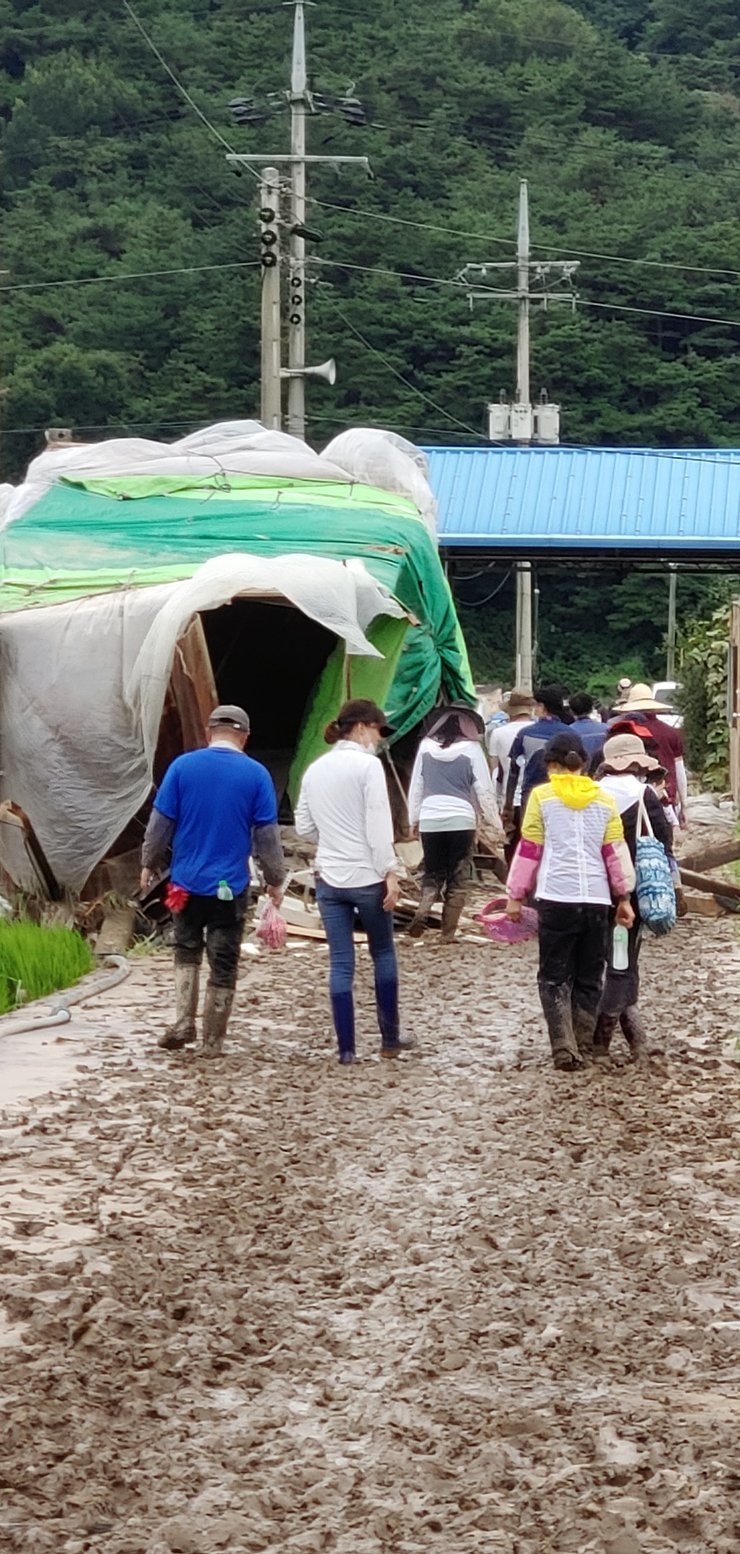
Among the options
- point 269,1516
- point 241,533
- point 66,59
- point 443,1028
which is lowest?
point 443,1028

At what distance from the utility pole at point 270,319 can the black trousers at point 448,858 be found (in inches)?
455

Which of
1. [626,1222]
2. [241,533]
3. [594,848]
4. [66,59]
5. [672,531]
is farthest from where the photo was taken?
[66,59]

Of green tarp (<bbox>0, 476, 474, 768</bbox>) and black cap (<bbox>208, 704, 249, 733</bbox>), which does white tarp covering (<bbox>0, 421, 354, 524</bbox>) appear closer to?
green tarp (<bbox>0, 476, 474, 768</bbox>)

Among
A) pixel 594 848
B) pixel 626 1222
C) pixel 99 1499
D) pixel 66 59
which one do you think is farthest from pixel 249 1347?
pixel 66 59

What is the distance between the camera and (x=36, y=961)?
13.9 meters

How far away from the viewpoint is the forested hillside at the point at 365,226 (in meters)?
65.6

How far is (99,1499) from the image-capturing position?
504 cm

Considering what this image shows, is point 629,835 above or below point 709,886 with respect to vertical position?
above

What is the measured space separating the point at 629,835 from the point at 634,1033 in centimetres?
100

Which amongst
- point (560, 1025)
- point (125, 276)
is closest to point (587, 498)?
point (560, 1025)

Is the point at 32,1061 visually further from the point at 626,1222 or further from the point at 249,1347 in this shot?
the point at 249,1347

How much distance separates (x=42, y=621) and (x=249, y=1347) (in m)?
11.7

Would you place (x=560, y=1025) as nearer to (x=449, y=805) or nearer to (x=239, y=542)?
(x=449, y=805)

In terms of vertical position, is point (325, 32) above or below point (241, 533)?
above
